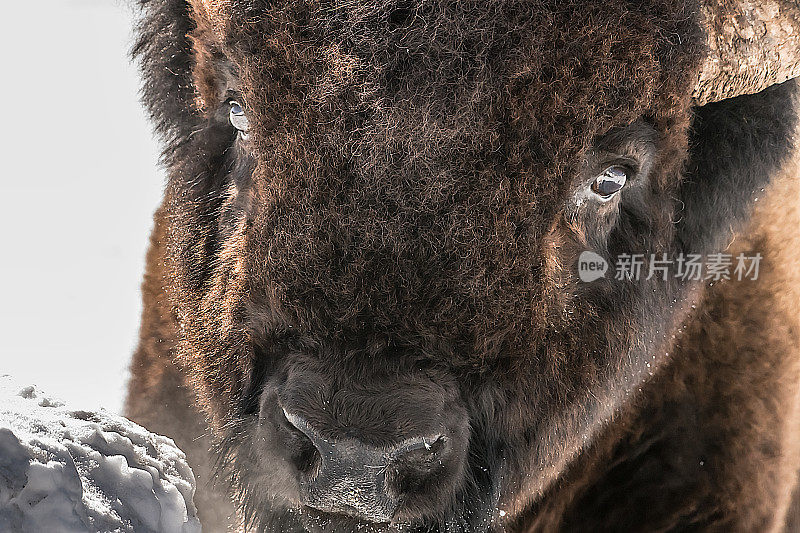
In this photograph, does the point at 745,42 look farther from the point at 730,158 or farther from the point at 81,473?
the point at 81,473

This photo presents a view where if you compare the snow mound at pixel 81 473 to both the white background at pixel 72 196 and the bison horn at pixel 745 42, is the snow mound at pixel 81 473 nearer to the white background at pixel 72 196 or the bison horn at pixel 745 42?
the bison horn at pixel 745 42

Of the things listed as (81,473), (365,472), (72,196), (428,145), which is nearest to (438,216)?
(428,145)

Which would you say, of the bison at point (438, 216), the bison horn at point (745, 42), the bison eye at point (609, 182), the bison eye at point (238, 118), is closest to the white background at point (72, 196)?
the bison at point (438, 216)

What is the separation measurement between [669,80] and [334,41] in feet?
2.40

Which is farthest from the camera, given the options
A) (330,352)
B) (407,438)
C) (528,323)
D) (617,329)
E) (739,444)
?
(739,444)

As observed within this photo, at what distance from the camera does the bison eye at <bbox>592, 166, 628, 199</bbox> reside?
1.91 meters

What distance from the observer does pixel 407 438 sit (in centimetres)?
157

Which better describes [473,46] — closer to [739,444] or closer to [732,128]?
[732,128]

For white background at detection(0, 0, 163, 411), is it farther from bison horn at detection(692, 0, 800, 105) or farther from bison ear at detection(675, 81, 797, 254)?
bison horn at detection(692, 0, 800, 105)

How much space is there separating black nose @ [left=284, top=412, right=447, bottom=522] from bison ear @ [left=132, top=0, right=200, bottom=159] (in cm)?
111

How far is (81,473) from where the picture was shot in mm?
1354

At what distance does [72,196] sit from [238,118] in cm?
340

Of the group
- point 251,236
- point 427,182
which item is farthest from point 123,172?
point 427,182

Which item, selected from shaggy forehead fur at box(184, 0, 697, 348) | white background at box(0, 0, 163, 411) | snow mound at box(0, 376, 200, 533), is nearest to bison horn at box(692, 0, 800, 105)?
shaggy forehead fur at box(184, 0, 697, 348)
